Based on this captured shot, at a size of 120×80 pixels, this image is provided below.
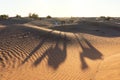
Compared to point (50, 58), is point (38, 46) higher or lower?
higher

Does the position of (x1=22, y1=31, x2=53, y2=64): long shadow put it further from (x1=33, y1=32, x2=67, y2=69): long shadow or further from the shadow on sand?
(x1=33, y1=32, x2=67, y2=69): long shadow

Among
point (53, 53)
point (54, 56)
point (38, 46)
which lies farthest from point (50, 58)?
point (38, 46)

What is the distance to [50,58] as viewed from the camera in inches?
611

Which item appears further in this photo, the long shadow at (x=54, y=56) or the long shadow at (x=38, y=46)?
the long shadow at (x=38, y=46)

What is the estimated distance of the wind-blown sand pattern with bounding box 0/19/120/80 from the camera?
12.5 metres

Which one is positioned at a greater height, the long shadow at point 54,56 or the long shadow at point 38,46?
the long shadow at point 38,46

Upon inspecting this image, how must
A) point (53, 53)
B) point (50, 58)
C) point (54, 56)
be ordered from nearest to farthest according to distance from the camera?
1. point (50, 58)
2. point (54, 56)
3. point (53, 53)

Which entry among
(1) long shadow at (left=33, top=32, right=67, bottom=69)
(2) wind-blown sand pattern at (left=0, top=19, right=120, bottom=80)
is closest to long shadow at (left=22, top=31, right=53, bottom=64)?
(2) wind-blown sand pattern at (left=0, top=19, right=120, bottom=80)

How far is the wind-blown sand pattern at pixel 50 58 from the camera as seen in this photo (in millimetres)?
12500

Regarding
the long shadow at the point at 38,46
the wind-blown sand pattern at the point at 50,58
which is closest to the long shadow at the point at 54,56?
the wind-blown sand pattern at the point at 50,58

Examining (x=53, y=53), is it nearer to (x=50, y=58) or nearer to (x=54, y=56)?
(x=54, y=56)

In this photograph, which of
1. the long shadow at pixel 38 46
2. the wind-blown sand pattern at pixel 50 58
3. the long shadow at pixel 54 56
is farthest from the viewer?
the long shadow at pixel 38 46

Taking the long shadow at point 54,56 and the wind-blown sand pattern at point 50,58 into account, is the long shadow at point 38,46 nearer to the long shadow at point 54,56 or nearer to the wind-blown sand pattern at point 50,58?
the wind-blown sand pattern at point 50,58

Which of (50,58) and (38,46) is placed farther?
(38,46)
